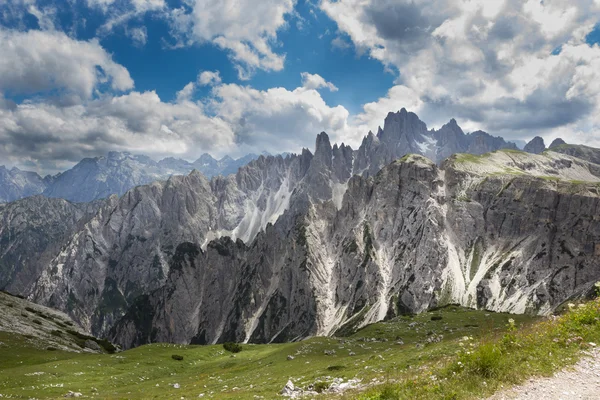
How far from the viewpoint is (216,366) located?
64250 mm

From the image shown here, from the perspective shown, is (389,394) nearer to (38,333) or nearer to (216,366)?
(216,366)

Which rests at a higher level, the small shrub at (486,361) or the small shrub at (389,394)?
the small shrub at (486,361)

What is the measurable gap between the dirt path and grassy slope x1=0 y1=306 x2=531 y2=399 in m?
4.15

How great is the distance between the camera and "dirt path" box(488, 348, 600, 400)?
13.0m

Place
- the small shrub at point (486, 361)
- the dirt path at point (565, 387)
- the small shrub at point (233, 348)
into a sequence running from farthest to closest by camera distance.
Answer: the small shrub at point (233, 348) < the small shrub at point (486, 361) < the dirt path at point (565, 387)

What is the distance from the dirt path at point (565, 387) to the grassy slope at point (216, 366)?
4.15 metres

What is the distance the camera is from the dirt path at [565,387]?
1298cm

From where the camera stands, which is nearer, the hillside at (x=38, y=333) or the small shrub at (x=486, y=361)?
the small shrub at (x=486, y=361)

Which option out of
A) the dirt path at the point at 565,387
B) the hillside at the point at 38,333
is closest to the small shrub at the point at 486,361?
the dirt path at the point at 565,387

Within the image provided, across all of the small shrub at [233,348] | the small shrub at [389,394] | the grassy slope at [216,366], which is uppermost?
the small shrub at [389,394]

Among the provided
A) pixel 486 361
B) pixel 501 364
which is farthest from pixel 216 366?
pixel 501 364

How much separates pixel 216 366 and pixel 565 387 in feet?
201

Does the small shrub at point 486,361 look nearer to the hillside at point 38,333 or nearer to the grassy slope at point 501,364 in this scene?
the grassy slope at point 501,364

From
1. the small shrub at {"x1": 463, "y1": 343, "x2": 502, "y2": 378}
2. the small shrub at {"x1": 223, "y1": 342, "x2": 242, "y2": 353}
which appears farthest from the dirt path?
the small shrub at {"x1": 223, "y1": 342, "x2": 242, "y2": 353}
